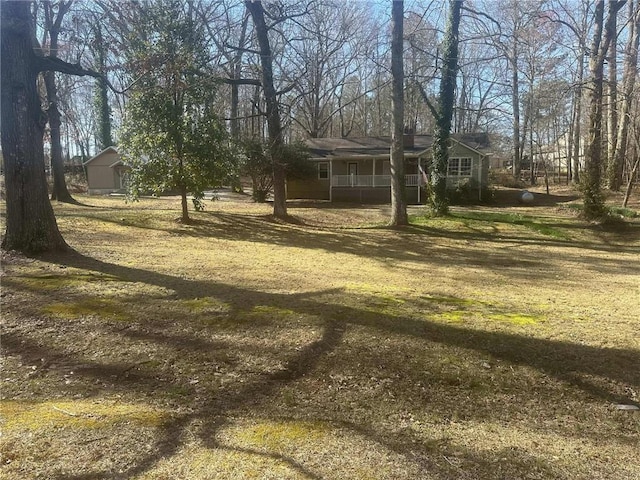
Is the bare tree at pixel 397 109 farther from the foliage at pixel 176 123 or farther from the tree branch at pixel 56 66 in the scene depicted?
the tree branch at pixel 56 66

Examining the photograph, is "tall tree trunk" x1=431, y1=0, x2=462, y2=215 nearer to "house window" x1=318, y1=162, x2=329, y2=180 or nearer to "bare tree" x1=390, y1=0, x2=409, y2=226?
"bare tree" x1=390, y1=0, x2=409, y2=226

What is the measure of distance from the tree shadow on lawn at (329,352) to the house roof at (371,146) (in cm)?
2332

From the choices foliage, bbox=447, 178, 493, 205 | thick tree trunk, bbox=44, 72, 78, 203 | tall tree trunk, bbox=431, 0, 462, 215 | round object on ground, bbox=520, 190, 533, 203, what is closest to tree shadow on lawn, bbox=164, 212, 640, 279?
tall tree trunk, bbox=431, 0, 462, 215

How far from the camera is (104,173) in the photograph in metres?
33.8

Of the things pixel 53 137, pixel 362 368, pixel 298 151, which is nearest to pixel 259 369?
pixel 362 368

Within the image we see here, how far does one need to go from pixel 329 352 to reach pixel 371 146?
2758cm

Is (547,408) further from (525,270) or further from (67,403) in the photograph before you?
(525,270)

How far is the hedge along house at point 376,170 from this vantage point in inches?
1070

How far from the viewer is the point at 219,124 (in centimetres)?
1521

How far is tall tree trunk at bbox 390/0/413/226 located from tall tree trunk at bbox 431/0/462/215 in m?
2.94

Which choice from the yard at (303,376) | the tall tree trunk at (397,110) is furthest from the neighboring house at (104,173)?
the yard at (303,376)

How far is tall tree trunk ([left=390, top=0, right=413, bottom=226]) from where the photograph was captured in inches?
586

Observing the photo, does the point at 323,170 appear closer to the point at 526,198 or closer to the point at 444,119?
the point at 444,119

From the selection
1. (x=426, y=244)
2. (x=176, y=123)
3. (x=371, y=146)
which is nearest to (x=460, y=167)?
(x=371, y=146)
